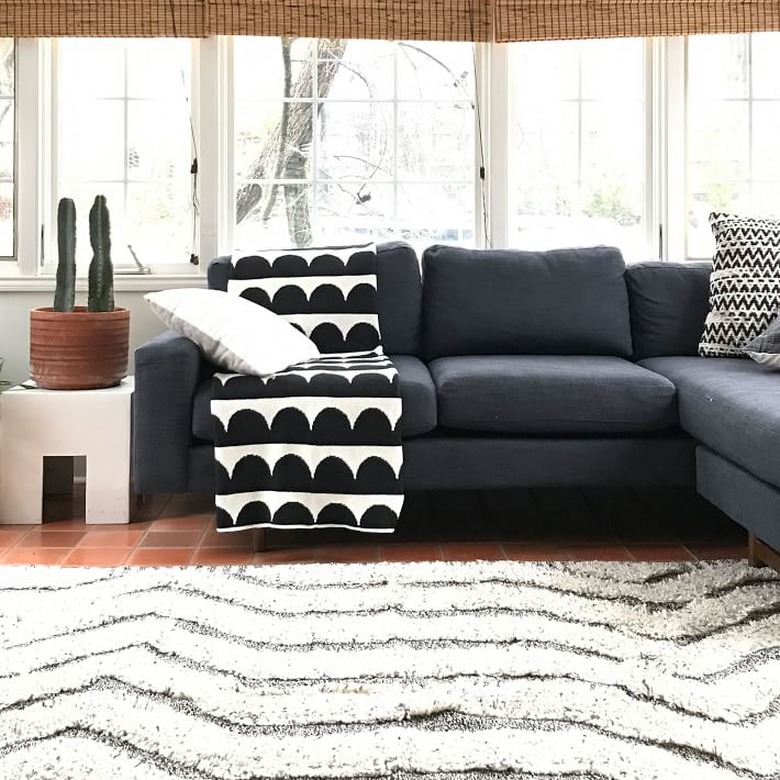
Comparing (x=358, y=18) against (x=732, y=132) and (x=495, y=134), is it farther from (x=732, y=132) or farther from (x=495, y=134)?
(x=732, y=132)

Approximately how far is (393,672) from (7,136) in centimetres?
294

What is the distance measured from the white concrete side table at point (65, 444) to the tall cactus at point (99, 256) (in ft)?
1.18

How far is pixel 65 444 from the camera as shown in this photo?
309 cm

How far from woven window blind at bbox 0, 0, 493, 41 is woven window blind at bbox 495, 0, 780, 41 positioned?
127 mm

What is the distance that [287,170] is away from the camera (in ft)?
12.9

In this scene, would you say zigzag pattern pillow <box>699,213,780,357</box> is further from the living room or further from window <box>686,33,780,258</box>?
window <box>686,33,780,258</box>

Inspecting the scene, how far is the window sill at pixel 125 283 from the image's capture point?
12.2 feet

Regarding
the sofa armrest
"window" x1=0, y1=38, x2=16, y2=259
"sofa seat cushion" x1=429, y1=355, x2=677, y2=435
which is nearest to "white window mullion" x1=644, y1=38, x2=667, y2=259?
"sofa seat cushion" x1=429, y1=355, x2=677, y2=435

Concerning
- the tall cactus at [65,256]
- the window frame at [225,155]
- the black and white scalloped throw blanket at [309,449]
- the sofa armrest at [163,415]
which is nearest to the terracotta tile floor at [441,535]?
the black and white scalloped throw blanket at [309,449]

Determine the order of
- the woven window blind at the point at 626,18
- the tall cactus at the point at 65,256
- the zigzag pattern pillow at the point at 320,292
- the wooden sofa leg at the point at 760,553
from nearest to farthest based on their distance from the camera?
the wooden sofa leg at the point at 760,553 < the tall cactus at the point at 65,256 < the zigzag pattern pillow at the point at 320,292 < the woven window blind at the point at 626,18

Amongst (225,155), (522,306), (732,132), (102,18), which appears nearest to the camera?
(522,306)

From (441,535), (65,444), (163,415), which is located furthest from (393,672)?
(65,444)

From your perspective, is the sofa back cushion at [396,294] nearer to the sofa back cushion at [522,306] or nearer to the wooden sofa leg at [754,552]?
the sofa back cushion at [522,306]

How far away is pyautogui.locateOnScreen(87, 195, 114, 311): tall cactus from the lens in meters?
3.26
